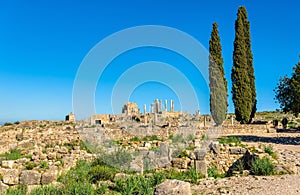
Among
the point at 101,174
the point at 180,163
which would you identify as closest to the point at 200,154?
the point at 180,163

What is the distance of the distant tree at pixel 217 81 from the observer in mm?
28891

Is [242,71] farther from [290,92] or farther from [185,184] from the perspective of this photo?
[185,184]

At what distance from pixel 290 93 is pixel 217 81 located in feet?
34.9

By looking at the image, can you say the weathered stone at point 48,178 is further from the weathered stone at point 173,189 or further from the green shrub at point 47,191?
the weathered stone at point 173,189

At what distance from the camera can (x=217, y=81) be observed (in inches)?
1133

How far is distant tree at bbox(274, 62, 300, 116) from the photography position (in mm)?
17386

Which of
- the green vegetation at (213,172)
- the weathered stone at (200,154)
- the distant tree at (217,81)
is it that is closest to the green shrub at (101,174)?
the weathered stone at (200,154)

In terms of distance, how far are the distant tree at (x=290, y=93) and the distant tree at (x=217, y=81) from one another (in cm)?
896

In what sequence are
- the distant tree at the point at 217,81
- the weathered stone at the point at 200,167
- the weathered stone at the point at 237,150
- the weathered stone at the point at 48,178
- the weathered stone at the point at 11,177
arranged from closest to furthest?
1. the weathered stone at the point at 48,178
2. the weathered stone at the point at 11,177
3. the weathered stone at the point at 200,167
4. the weathered stone at the point at 237,150
5. the distant tree at the point at 217,81

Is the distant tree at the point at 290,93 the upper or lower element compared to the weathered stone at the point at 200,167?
upper

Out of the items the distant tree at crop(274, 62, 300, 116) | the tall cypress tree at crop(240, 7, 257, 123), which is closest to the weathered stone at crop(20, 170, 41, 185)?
the distant tree at crop(274, 62, 300, 116)

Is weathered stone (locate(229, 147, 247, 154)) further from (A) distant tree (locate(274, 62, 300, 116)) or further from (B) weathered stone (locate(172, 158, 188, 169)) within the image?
(A) distant tree (locate(274, 62, 300, 116))

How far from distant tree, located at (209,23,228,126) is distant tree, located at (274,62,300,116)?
353 inches

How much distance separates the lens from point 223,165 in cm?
1226
